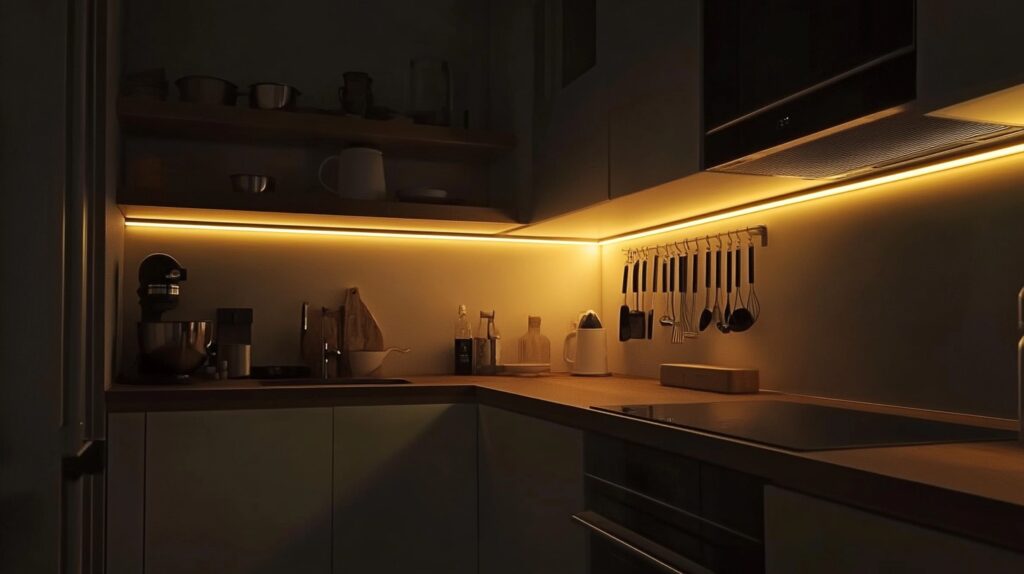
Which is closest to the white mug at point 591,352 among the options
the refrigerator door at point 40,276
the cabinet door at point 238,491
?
the cabinet door at point 238,491

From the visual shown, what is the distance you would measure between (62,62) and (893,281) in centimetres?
171

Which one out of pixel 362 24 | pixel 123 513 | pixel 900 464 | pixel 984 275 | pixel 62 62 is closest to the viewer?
pixel 62 62

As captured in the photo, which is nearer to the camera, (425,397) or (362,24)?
(425,397)

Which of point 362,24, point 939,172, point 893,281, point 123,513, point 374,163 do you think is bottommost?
point 123,513

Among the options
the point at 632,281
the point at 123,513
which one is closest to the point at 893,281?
the point at 632,281

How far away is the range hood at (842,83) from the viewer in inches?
49.7

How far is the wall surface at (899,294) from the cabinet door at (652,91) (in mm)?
458

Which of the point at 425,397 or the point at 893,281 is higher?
the point at 893,281

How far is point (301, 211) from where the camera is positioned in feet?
9.11

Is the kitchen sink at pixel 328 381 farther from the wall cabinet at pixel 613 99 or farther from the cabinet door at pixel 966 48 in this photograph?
the cabinet door at pixel 966 48

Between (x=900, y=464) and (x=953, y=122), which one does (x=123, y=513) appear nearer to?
(x=900, y=464)

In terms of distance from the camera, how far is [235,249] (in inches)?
118

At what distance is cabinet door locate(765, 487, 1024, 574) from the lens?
3.13ft

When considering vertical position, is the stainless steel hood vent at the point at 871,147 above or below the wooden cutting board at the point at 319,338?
above
